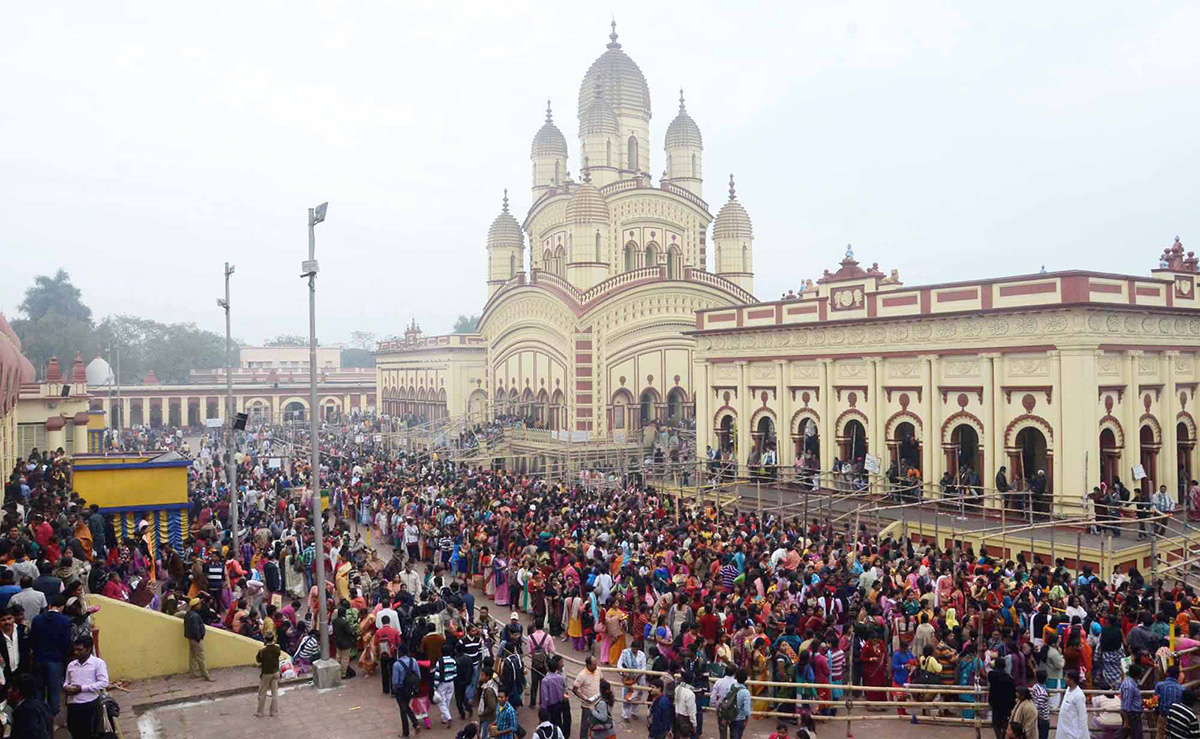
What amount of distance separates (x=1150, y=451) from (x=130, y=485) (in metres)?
25.4

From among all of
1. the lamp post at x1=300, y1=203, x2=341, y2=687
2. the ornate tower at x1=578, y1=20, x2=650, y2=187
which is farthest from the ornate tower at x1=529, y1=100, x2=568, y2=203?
the lamp post at x1=300, y1=203, x2=341, y2=687

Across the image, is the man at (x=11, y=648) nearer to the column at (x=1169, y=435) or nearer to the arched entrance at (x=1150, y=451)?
the arched entrance at (x=1150, y=451)

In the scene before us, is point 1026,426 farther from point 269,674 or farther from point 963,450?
point 269,674

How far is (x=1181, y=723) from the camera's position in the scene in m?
9.65

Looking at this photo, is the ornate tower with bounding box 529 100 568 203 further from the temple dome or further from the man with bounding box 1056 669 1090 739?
the man with bounding box 1056 669 1090 739

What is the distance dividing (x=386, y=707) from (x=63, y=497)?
1110cm

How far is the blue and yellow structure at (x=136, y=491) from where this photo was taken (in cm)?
2014

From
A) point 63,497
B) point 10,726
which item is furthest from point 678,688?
point 63,497

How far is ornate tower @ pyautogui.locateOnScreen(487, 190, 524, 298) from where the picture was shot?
55.7m

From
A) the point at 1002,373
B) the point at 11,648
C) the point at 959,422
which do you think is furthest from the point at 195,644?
the point at 1002,373

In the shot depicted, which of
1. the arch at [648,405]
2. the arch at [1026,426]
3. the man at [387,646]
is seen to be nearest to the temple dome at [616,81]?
the arch at [648,405]

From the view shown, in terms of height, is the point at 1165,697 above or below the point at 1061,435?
below

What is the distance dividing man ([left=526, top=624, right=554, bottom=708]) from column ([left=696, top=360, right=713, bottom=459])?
2125 cm

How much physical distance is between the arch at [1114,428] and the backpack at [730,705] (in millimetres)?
16673
